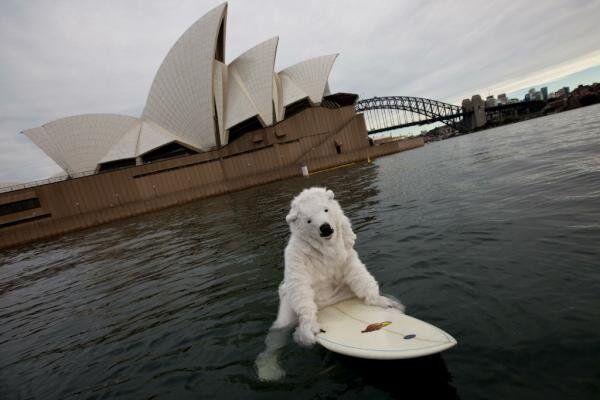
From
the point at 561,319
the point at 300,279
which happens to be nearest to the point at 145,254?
the point at 300,279

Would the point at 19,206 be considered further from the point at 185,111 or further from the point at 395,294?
the point at 395,294

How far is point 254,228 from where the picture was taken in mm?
9250

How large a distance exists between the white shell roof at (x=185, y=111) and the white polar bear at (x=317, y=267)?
114 feet

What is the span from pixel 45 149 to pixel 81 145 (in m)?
3.66

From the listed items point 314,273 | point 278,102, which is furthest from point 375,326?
point 278,102

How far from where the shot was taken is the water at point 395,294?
229 centimetres

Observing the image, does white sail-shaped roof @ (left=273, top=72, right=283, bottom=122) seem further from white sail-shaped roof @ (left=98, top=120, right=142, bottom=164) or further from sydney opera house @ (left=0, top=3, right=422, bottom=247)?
white sail-shaped roof @ (left=98, top=120, right=142, bottom=164)

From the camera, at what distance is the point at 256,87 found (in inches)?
1501

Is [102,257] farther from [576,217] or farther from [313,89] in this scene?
[313,89]

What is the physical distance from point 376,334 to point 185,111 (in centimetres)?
3812

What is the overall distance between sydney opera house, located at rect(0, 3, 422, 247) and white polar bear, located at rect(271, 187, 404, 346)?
26.5 m

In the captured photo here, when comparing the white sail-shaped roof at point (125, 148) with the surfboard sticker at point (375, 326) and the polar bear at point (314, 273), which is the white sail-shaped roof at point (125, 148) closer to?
the polar bear at point (314, 273)

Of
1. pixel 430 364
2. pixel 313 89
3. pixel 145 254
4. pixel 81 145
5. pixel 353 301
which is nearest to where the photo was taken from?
pixel 430 364

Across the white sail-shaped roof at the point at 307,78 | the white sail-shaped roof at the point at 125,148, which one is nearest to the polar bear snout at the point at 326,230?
the white sail-shaped roof at the point at 125,148
